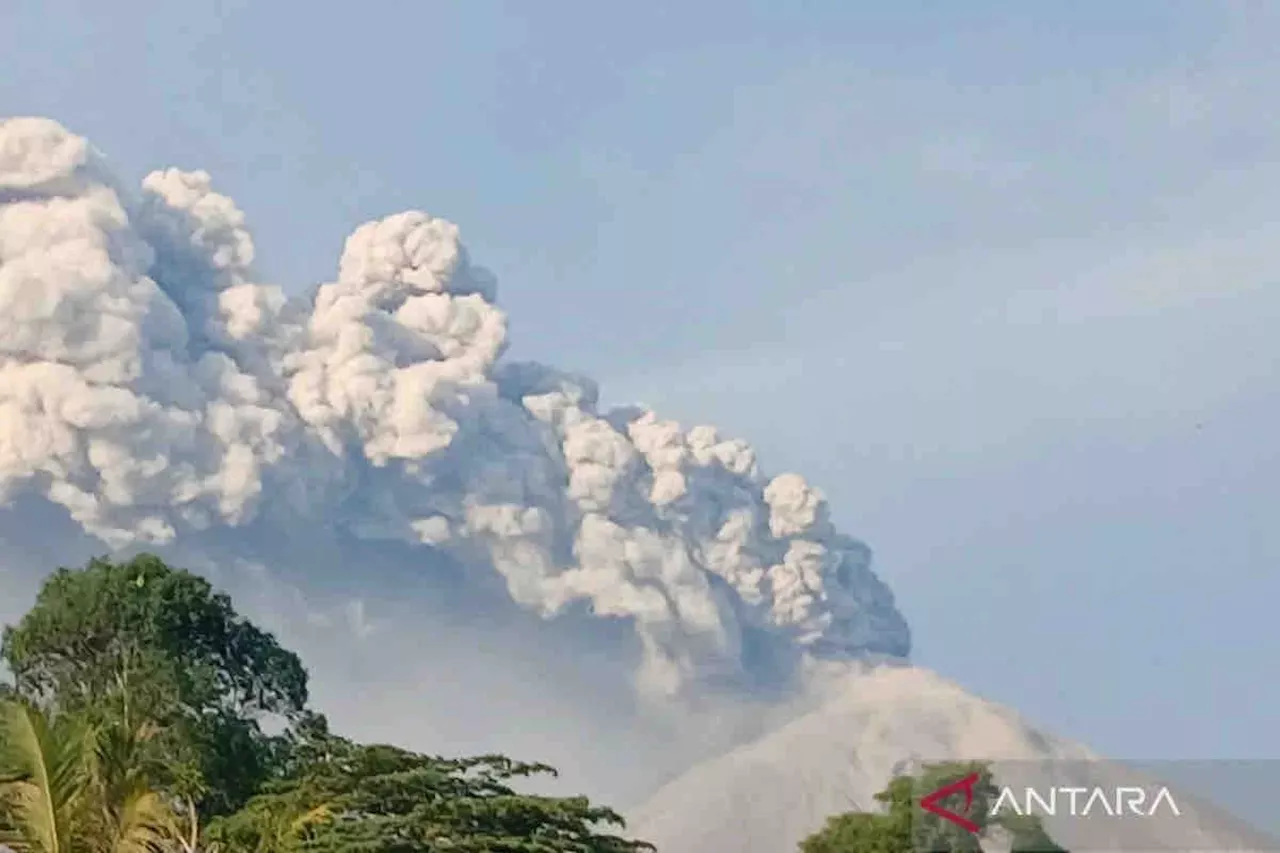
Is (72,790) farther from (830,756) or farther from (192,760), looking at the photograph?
(830,756)

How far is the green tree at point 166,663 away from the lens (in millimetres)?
16219

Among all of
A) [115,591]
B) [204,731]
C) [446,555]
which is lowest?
[204,731]

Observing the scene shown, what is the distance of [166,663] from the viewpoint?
55.7 feet

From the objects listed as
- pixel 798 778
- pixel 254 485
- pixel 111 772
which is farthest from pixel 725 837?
pixel 111 772

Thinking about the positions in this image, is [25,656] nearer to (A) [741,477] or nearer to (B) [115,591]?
(B) [115,591]

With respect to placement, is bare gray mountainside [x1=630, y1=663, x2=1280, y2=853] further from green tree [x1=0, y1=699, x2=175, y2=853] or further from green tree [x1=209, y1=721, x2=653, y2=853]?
green tree [x1=0, y1=699, x2=175, y2=853]

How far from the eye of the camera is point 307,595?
9169cm

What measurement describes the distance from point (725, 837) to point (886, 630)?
19.4 meters

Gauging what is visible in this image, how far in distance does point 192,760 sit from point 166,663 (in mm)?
2197

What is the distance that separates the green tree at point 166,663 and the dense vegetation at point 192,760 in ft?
0.07

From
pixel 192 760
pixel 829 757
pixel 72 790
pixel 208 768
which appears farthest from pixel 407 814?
pixel 829 757

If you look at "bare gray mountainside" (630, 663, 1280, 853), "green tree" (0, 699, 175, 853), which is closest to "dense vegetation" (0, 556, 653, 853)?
"green tree" (0, 699, 175, 853)

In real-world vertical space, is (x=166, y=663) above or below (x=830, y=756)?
below

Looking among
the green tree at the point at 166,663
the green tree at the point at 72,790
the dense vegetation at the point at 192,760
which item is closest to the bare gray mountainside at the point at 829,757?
the green tree at the point at 166,663
